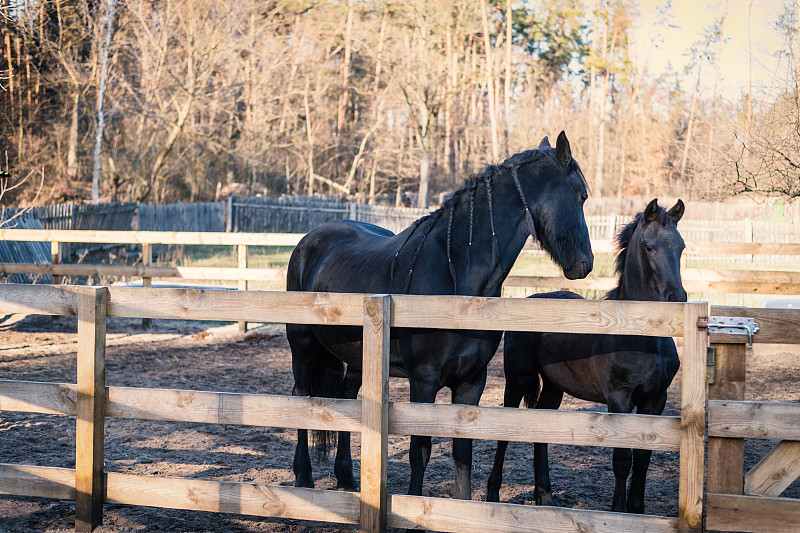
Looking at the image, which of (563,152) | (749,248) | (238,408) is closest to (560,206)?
(563,152)

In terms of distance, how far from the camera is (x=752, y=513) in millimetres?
2965

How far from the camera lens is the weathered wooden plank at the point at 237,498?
329 centimetres

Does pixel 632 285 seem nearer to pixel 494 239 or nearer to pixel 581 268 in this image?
pixel 581 268

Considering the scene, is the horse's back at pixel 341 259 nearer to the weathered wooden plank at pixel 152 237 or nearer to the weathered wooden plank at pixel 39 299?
the weathered wooden plank at pixel 39 299

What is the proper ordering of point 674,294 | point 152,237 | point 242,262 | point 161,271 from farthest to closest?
point 242,262 → point 152,237 → point 161,271 → point 674,294

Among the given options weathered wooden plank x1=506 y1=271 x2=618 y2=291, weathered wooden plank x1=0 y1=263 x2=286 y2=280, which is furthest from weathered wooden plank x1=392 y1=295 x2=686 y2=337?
weathered wooden plank x1=0 y1=263 x2=286 y2=280

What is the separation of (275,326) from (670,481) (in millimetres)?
8052

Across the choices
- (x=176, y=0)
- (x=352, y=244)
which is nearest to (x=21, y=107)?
(x=176, y=0)

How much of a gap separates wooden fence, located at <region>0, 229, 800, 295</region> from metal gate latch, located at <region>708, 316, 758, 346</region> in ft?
16.8

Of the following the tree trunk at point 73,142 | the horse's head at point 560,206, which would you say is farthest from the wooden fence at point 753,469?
the tree trunk at point 73,142

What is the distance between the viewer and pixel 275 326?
11.8 meters

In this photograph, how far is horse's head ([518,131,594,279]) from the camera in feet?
12.7

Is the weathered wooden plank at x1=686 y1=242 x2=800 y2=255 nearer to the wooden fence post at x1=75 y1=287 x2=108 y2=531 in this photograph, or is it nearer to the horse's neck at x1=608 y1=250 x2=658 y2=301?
the horse's neck at x1=608 y1=250 x2=658 y2=301

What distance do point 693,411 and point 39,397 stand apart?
10.4 feet
